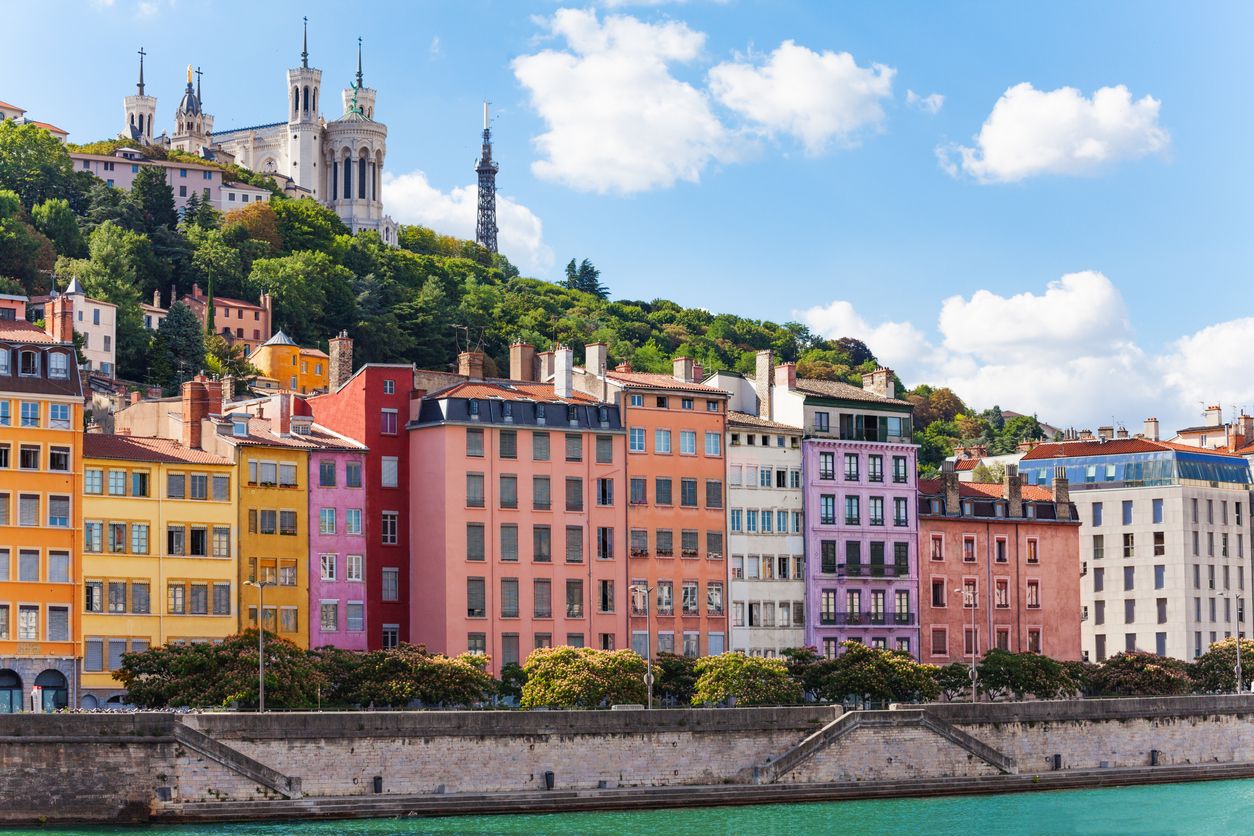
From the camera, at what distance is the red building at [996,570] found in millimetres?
91125

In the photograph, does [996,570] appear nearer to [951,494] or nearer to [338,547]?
[951,494]

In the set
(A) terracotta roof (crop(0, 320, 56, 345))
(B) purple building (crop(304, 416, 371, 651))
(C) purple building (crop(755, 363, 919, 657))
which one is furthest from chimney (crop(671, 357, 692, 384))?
(A) terracotta roof (crop(0, 320, 56, 345))

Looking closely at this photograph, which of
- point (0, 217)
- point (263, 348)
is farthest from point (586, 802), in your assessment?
point (0, 217)

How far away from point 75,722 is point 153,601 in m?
15.9

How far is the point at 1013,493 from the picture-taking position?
94.9m

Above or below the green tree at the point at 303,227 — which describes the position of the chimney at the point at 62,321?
below

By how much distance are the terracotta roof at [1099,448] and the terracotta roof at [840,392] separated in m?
16.9

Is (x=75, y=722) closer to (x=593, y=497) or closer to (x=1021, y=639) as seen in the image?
(x=593, y=497)

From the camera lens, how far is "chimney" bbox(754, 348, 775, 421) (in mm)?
90812

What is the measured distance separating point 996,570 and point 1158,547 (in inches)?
509

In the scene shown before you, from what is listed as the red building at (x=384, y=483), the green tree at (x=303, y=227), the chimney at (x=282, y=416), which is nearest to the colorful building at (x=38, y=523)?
the chimney at (x=282, y=416)

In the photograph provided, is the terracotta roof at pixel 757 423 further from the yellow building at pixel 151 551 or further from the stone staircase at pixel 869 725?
→ the yellow building at pixel 151 551

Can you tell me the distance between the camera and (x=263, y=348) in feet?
502

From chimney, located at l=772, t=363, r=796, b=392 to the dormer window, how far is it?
101 ft
